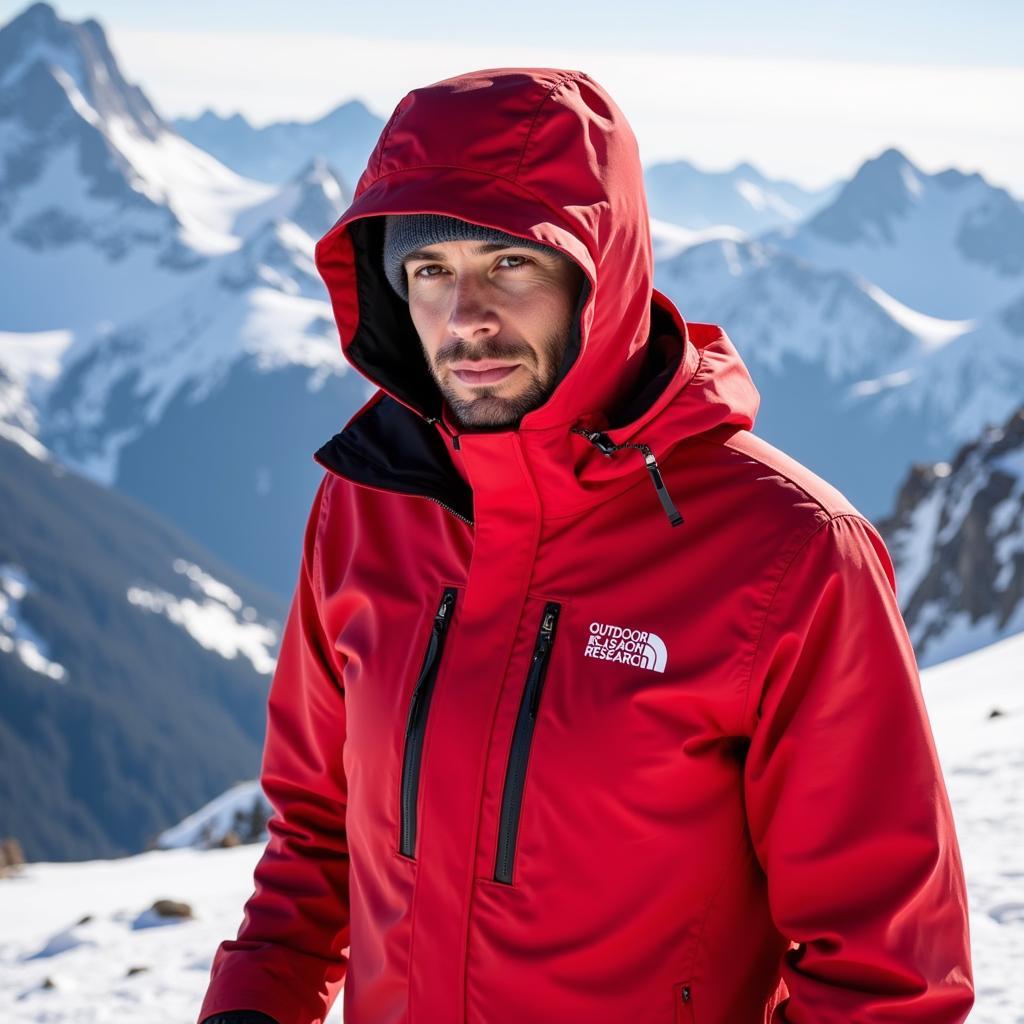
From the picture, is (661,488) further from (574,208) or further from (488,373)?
(574,208)

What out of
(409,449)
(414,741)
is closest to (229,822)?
(409,449)

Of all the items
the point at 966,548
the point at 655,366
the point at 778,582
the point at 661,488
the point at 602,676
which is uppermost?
the point at 655,366

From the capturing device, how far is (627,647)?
9.71 feet

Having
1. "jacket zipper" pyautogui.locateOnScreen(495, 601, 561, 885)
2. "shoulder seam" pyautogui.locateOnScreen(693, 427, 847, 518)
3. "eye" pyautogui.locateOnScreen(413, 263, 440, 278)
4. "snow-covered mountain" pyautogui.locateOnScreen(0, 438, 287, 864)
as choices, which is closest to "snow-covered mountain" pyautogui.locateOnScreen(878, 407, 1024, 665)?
"shoulder seam" pyautogui.locateOnScreen(693, 427, 847, 518)

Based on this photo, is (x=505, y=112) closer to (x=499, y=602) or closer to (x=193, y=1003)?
(x=499, y=602)

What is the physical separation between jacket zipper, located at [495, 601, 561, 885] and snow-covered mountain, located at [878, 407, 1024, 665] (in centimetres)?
3522

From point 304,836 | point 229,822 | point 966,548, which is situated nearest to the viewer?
point 304,836

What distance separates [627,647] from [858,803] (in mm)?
585

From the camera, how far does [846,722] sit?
2771 mm

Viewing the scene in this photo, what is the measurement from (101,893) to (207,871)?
1200mm

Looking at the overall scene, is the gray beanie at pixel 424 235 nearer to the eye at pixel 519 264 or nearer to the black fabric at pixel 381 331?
the eye at pixel 519 264

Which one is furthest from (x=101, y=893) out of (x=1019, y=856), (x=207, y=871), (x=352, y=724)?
(x=352, y=724)

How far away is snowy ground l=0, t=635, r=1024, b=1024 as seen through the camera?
6891mm

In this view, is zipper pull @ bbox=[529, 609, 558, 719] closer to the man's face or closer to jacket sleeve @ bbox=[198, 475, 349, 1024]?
the man's face
